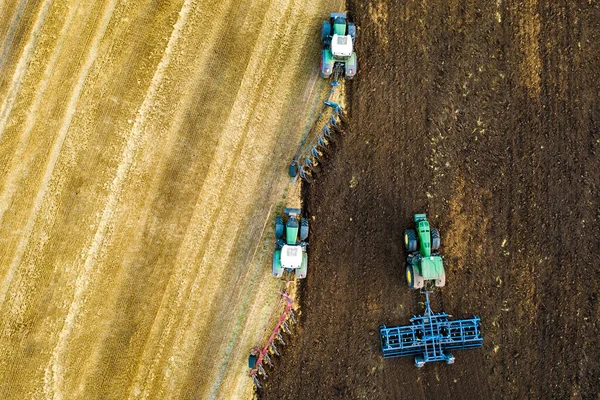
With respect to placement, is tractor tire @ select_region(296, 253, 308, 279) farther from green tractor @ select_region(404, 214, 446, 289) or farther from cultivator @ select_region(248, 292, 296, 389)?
green tractor @ select_region(404, 214, 446, 289)

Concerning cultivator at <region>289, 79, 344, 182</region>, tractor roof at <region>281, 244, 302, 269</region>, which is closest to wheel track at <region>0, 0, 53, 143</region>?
cultivator at <region>289, 79, 344, 182</region>

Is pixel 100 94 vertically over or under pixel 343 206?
over

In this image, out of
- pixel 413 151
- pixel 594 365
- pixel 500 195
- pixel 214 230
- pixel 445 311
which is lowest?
pixel 594 365

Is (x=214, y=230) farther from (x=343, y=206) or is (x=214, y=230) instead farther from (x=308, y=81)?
(x=308, y=81)

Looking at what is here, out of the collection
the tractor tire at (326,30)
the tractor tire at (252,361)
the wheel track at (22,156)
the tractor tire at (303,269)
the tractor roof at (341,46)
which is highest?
the tractor tire at (326,30)

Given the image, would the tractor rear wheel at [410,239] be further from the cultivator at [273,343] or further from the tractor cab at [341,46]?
the tractor cab at [341,46]

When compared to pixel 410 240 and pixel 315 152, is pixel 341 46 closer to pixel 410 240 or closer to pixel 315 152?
pixel 315 152

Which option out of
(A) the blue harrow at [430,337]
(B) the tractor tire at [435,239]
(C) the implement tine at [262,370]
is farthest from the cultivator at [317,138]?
(C) the implement tine at [262,370]

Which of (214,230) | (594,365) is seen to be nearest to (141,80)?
(214,230)
